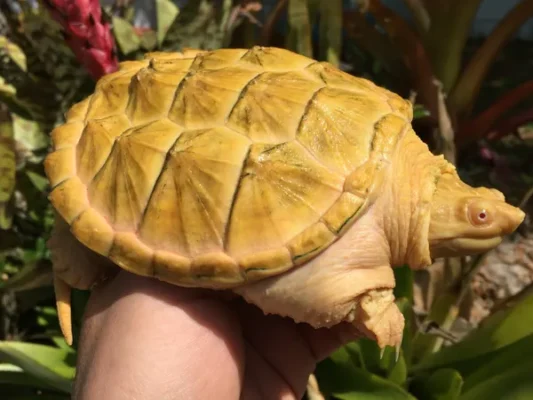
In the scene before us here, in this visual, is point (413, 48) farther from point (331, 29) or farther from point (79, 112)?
point (79, 112)

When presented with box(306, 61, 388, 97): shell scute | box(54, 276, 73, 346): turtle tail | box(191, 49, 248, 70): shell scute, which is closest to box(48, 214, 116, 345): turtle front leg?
box(54, 276, 73, 346): turtle tail

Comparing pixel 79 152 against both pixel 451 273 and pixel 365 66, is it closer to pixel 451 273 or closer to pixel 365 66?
pixel 451 273

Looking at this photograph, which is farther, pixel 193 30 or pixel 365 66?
pixel 365 66

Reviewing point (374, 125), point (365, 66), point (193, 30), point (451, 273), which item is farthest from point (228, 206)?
point (365, 66)

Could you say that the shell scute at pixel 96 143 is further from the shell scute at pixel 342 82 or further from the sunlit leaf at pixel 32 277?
the sunlit leaf at pixel 32 277

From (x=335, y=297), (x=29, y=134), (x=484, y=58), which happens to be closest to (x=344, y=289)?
(x=335, y=297)

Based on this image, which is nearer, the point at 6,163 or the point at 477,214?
the point at 477,214
